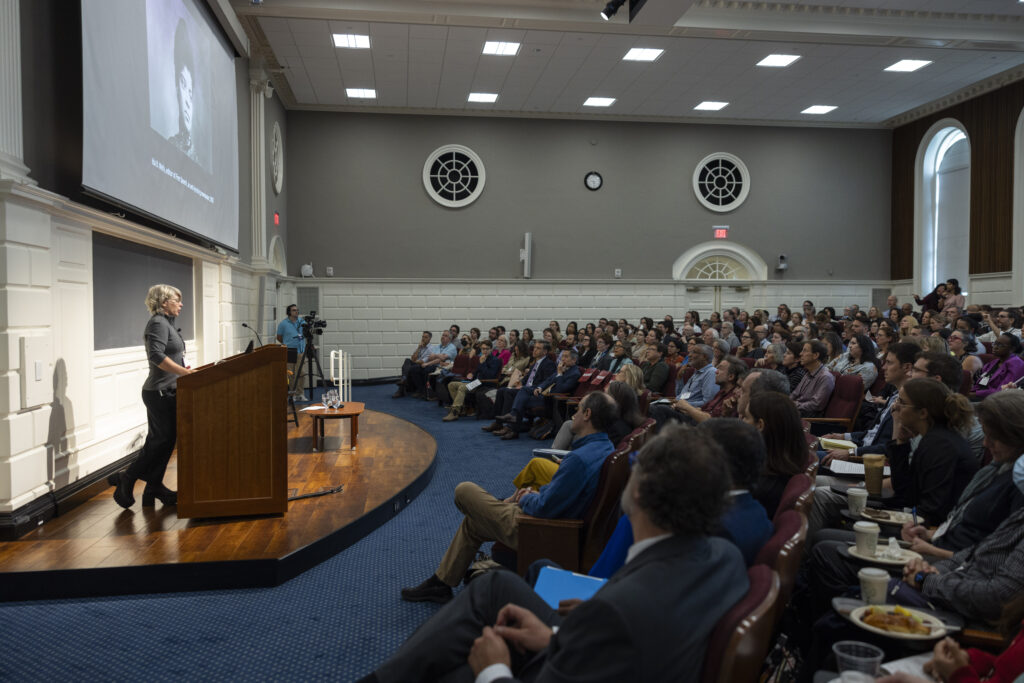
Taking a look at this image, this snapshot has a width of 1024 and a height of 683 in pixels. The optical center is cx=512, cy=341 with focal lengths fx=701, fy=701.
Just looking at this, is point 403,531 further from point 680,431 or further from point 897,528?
point 680,431

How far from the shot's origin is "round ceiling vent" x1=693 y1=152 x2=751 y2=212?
45.6 ft

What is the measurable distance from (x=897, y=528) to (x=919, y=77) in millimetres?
11276

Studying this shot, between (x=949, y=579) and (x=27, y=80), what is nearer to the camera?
(x=949, y=579)

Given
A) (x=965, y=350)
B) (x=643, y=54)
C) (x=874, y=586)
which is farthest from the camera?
(x=643, y=54)

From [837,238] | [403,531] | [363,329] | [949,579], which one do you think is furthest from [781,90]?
[949,579]

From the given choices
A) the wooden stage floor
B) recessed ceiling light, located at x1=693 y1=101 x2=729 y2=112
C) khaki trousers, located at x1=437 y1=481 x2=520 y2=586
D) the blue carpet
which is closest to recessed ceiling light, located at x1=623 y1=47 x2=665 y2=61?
recessed ceiling light, located at x1=693 y1=101 x2=729 y2=112

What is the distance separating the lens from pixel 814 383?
5582 mm

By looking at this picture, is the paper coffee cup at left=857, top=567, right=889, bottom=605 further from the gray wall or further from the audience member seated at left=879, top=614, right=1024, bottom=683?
the gray wall

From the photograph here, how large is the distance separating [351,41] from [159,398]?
723cm

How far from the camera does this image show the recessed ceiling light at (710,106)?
12.8 metres

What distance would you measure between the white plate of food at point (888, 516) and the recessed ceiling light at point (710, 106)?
1141 centimetres

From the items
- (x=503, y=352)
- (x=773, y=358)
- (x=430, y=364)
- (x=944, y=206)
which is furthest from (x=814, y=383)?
(x=944, y=206)

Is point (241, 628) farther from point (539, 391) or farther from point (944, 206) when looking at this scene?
point (944, 206)

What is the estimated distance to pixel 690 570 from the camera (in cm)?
140
